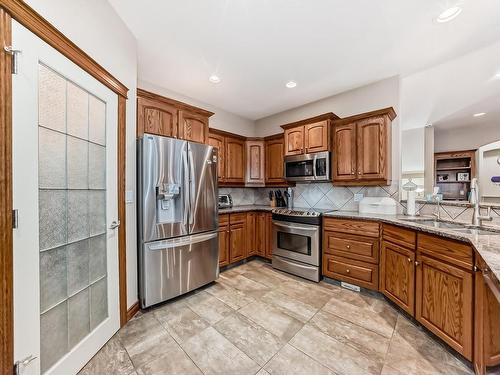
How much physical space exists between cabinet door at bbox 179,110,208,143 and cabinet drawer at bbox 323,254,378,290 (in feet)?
7.85

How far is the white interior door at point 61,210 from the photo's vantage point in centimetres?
101

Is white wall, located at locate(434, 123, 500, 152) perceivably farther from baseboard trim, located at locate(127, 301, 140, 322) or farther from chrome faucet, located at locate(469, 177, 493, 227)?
baseboard trim, located at locate(127, 301, 140, 322)

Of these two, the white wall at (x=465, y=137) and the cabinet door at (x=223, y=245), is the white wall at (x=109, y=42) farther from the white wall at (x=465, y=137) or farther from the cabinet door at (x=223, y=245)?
the white wall at (x=465, y=137)

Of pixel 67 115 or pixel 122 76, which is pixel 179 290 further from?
pixel 122 76

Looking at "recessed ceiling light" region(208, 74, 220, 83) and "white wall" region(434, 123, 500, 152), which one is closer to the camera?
"recessed ceiling light" region(208, 74, 220, 83)

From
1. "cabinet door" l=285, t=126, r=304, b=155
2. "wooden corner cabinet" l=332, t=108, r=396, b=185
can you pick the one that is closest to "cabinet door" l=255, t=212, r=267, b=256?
"cabinet door" l=285, t=126, r=304, b=155

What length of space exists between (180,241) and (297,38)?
2438 millimetres

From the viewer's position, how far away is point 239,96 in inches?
130

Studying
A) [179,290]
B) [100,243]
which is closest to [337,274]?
[179,290]

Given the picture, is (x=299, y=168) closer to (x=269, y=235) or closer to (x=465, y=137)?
(x=269, y=235)

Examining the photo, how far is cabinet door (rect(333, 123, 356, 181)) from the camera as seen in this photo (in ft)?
8.99

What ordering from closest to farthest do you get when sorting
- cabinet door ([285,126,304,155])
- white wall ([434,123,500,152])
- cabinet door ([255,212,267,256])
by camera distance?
cabinet door ([285,126,304,155])
cabinet door ([255,212,267,256])
white wall ([434,123,500,152])

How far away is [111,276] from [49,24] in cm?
175

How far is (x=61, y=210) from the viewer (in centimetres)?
125
